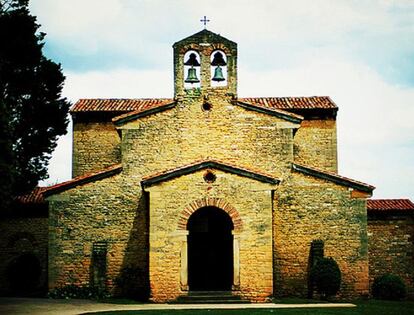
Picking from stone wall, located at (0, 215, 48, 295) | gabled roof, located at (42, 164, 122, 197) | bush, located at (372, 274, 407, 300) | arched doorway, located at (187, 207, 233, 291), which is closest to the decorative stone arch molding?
arched doorway, located at (187, 207, 233, 291)

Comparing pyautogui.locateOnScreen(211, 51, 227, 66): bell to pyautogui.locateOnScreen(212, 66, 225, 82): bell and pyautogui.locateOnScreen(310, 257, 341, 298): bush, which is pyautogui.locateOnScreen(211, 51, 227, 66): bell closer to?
pyautogui.locateOnScreen(212, 66, 225, 82): bell

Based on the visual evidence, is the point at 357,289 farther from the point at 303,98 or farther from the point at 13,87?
the point at 13,87

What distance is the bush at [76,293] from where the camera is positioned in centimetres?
2455

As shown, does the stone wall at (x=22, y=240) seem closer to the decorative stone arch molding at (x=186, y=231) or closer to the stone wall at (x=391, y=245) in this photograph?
the decorative stone arch molding at (x=186, y=231)

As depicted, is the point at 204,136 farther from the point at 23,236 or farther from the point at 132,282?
the point at 23,236

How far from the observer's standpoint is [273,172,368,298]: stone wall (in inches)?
978

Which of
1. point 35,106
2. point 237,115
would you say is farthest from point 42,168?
point 237,115

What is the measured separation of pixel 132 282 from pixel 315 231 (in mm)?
7655

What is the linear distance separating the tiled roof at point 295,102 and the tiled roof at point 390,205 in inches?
206

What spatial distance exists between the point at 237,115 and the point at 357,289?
852 cm

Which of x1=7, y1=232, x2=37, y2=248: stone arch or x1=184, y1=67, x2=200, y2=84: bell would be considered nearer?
x1=184, y1=67, x2=200, y2=84: bell

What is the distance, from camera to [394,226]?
3069 centimetres

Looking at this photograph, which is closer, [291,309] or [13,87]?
[291,309]

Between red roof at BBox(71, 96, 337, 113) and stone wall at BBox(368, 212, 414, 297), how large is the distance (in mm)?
6188
